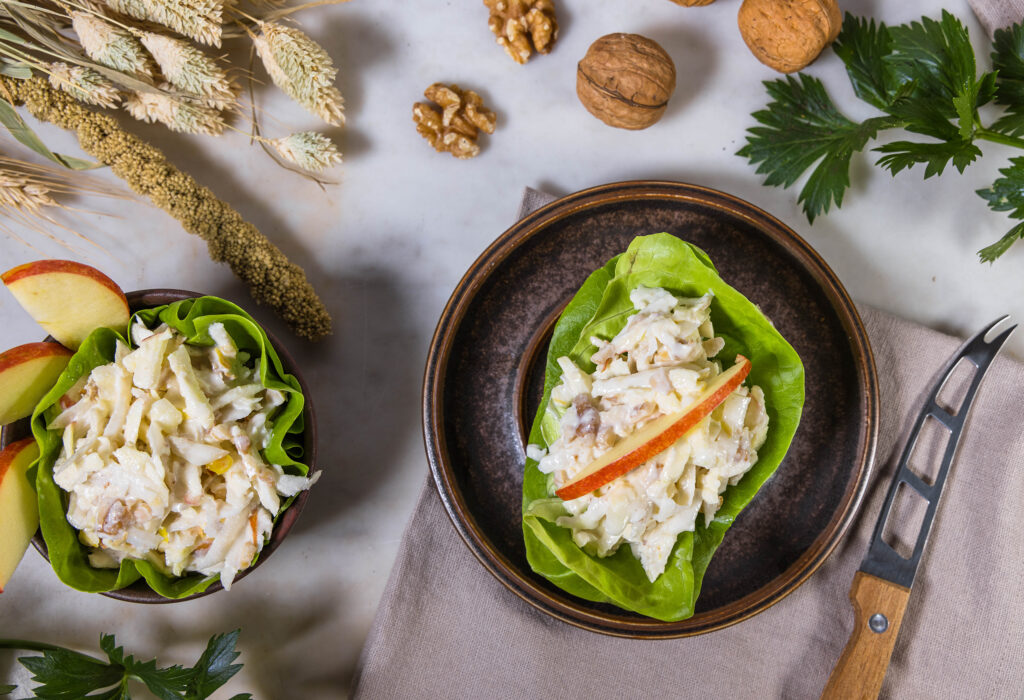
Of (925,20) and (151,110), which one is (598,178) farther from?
(151,110)

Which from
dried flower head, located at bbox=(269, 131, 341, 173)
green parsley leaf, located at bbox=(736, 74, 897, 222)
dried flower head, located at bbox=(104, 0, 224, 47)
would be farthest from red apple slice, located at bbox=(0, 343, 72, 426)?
green parsley leaf, located at bbox=(736, 74, 897, 222)

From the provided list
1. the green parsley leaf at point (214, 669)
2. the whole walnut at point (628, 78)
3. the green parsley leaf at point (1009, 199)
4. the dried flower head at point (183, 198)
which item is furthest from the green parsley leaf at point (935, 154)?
the green parsley leaf at point (214, 669)

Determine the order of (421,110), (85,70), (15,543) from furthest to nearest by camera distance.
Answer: (421,110)
(85,70)
(15,543)

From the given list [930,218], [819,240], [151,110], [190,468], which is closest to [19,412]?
[190,468]

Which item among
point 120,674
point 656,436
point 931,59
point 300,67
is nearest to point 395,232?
point 300,67

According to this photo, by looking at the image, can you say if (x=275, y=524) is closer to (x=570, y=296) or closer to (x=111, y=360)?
(x=111, y=360)

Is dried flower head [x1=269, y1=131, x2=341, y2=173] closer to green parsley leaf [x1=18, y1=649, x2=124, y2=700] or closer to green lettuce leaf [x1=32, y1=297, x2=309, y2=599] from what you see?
green lettuce leaf [x1=32, y1=297, x2=309, y2=599]

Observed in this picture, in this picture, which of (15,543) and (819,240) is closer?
(15,543)
